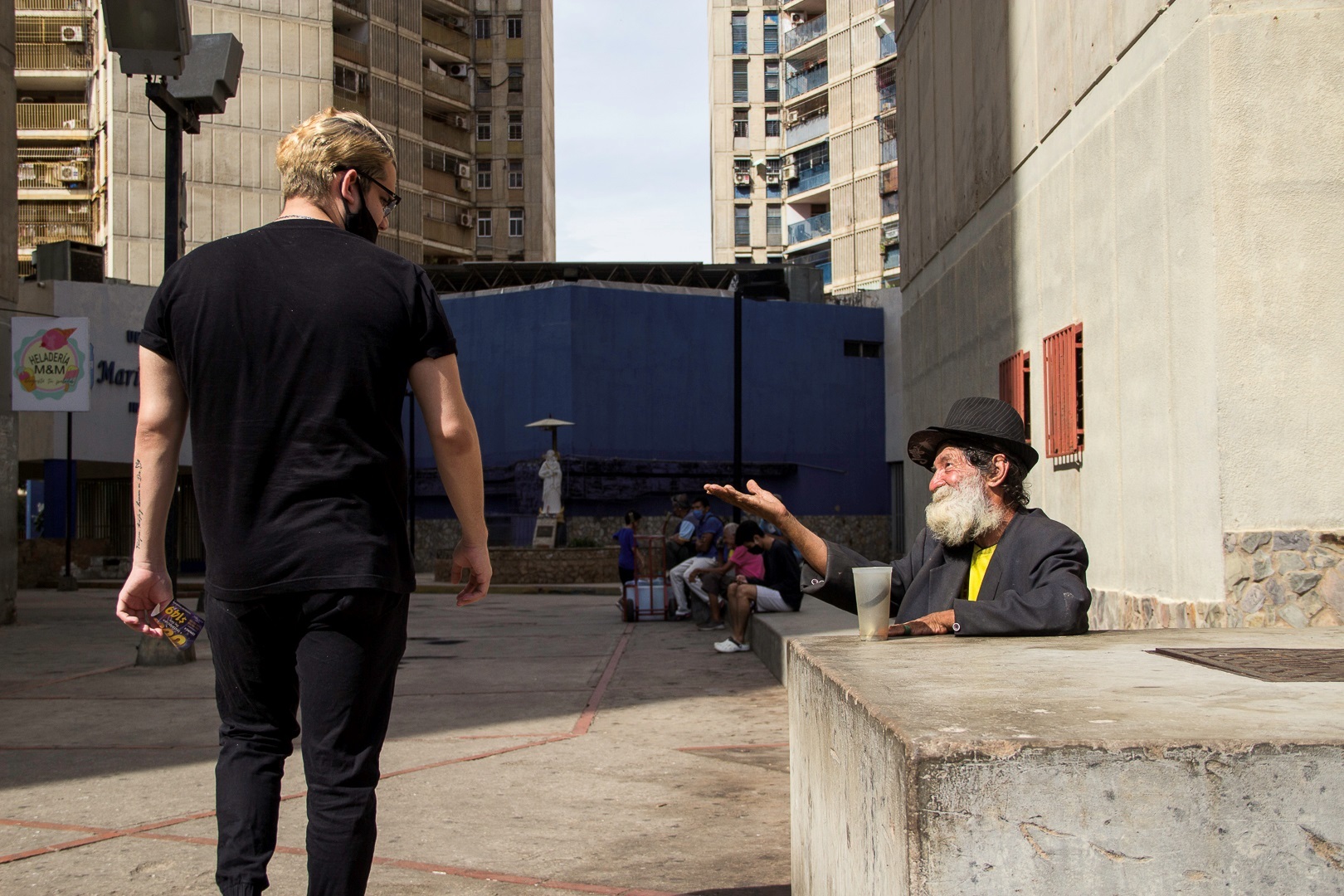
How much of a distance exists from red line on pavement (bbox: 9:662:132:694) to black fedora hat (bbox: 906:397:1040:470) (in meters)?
7.02

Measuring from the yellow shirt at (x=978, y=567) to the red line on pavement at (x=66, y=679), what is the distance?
7.02 metres

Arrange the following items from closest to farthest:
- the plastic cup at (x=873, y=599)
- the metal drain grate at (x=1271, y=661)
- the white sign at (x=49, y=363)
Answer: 1. the metal drain grate at (x=1271, y=661)
2. the plastic cup at (x=873, y=599)
3. the white sign at (x=49, y=363)

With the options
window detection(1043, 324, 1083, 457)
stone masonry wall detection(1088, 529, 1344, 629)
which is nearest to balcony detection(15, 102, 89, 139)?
window detection(1043, 324, 1083, 457)

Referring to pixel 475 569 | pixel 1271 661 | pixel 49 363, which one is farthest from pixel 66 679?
pixel 1271 661

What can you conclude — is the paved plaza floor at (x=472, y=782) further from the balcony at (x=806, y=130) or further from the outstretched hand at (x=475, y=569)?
the balcony at (x=806, y=130)

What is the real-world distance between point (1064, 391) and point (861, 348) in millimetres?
29666

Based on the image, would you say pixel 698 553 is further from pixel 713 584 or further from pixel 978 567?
pixel 978 567

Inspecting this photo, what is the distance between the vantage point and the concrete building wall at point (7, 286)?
1392 cm

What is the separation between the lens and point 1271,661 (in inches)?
116

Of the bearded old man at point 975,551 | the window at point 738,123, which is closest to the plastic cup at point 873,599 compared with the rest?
the bearded old man at point 975,551

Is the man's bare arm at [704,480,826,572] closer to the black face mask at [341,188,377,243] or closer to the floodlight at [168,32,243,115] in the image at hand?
the black face mask at [341,188,377,243]

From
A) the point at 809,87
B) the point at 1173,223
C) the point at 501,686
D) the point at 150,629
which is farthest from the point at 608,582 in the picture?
the point at 809,87

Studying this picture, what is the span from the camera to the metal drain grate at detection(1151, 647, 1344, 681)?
2705 mm

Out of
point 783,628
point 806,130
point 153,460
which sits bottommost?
point 783,628
